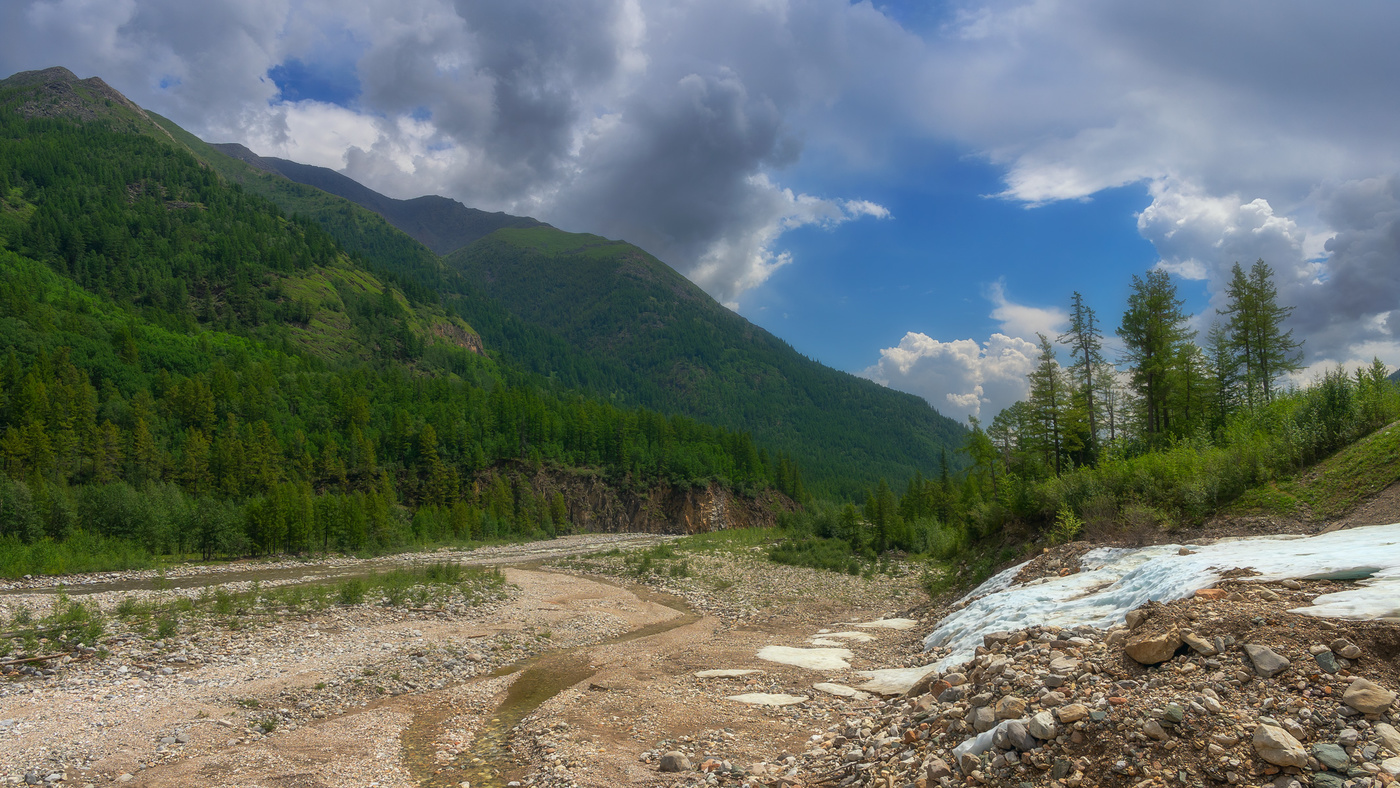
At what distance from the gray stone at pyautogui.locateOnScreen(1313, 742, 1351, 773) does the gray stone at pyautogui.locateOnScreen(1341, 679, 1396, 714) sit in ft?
1.77

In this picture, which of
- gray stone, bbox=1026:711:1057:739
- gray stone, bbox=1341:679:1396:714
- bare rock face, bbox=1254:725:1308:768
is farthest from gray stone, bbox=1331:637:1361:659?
gray stone, bbox=1026:711:1057:739

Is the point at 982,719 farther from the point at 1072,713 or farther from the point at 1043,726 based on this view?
the point at 1072,713

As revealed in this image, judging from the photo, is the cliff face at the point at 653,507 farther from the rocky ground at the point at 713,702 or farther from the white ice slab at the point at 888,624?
the white ice slab at the point at 888,624

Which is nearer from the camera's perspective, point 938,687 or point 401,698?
point 938,687

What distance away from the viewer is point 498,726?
43.7 ft

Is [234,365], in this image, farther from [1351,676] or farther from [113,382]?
[1351,676]

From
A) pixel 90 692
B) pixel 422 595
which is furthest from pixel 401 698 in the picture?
pixel 422 595

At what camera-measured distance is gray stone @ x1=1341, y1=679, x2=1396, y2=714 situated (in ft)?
17.3

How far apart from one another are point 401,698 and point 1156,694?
16279mm

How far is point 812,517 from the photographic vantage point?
56188 mm

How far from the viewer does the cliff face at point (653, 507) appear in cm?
10800

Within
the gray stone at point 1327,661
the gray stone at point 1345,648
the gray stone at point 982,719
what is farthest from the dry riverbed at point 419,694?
the gray stone at point 1345,648

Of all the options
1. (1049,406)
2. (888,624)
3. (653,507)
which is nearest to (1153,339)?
(1049,406)

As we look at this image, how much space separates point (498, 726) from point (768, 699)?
20.0 feet
